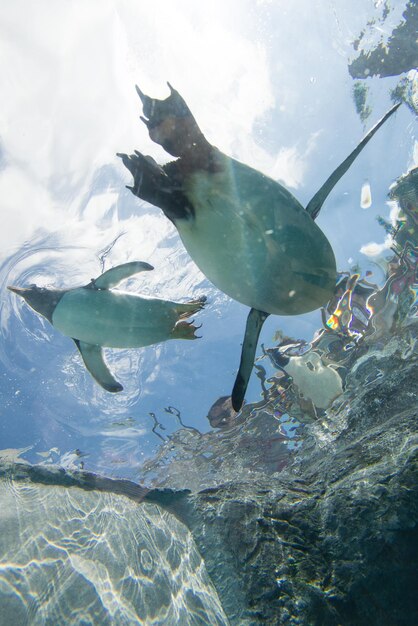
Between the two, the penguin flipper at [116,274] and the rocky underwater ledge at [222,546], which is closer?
the rocky underwater ledge at [222,546]

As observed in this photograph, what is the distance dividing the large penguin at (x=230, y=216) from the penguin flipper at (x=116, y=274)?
4.18 feet

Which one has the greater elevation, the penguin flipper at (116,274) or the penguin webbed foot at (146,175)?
the penguin flipper at (116,274)

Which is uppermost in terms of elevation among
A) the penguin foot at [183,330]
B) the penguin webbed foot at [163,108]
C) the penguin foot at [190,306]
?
the penguin webbed foot at [163,108]

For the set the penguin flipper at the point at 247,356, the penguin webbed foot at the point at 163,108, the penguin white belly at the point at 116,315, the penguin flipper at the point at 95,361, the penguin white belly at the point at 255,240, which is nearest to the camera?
the penguin webbed foot at the point at 163,108

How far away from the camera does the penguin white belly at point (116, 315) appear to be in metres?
3.57

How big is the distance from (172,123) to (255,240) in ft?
2.95

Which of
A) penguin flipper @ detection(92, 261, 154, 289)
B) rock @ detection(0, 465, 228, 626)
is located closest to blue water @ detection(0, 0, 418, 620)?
penguin flipper @ detection(92, 261, 154, 289)

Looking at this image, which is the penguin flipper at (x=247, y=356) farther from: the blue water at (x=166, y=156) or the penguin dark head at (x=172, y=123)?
the blue water at (x=166, y=156)

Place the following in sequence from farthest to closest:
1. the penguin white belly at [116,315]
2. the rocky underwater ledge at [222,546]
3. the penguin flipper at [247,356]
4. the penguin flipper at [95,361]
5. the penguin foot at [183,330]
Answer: the penguin flipper at [95,361] → the penguin foot at [183,330] → the penguin white belly at [116,315] → the rocky underwater ledge at [222,546] → the penguin flipper at [247,356]


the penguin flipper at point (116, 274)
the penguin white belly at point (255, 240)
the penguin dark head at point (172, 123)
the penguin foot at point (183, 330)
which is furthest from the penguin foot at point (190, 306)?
the penguin dark head at point (172, 123)

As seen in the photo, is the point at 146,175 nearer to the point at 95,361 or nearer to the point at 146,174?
the point at 146,174

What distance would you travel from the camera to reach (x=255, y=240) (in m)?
2.36

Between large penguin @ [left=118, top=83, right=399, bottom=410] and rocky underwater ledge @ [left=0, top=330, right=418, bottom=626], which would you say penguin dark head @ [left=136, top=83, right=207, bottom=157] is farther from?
rocky underwater ledge @ [left=0, top=330, right=418, bottom=626]

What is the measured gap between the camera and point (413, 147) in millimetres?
10039
